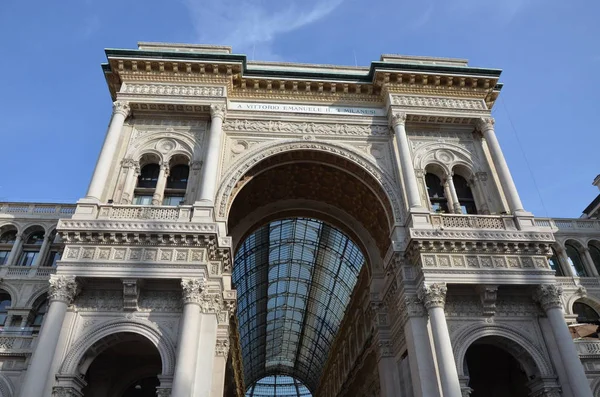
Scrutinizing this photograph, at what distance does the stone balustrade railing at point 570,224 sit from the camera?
1128 inches

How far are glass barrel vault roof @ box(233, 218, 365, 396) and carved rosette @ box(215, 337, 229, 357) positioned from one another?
37.6ft

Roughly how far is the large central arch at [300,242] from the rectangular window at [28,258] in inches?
444

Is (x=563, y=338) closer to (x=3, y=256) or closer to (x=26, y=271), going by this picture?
(x=26, y=271)

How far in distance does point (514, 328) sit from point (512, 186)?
21.7ft

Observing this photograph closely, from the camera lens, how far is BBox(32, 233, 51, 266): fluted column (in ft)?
81.0

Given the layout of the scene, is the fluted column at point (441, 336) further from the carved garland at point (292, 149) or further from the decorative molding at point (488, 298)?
the carved garland at point (292, 149)

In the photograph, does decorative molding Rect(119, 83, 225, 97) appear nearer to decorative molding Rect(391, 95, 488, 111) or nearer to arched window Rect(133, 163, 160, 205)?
arched window Rect(133, 163, 160, 205)

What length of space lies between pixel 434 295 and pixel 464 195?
7.51m

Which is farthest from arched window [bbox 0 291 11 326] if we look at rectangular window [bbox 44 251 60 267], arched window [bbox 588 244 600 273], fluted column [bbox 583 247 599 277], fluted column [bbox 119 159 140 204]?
arched window [bbox 588 244 600 273]

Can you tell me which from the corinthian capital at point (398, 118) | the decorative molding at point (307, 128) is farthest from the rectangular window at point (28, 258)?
the corinthian capital at point (398, 118)

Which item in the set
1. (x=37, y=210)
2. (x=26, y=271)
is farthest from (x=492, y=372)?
(x=37, y=210)

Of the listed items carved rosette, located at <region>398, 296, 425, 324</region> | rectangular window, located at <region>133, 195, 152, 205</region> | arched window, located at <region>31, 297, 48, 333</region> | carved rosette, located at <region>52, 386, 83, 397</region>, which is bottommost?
carved rosette, located at <region>52, 386, 83, 397</region>

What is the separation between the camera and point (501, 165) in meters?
21.7

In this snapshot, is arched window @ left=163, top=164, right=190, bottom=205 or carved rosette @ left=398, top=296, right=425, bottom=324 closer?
carved rosette @ left=398, top=296, right=425, bottom=324
